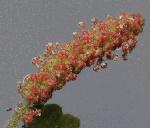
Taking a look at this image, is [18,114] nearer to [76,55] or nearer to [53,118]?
[53,118]

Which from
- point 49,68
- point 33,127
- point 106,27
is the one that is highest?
point 106,27

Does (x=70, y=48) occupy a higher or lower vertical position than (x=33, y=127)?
higher

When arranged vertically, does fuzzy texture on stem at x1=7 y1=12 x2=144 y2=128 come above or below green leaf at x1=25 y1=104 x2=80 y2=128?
above

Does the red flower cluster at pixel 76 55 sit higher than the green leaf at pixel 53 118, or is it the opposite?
the red flower cluster at pixel 76 55

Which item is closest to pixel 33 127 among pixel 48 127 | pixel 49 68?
pixel 48 127

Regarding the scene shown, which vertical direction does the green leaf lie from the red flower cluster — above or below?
below

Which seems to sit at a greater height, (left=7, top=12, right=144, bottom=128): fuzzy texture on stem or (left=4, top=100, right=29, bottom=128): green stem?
(left=7, top=12, right=144, bottom=128): fuzzy texture on stem

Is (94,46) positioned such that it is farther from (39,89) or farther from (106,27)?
(39,89)
